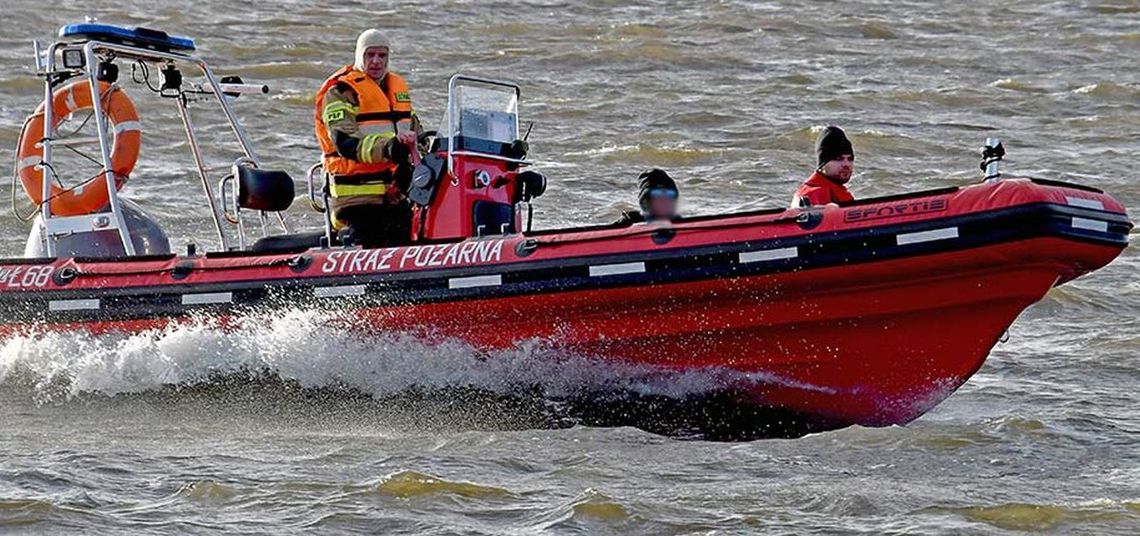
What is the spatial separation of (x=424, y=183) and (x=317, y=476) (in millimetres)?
1779

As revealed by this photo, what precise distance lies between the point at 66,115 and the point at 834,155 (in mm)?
3641

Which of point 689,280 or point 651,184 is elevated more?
point 651,184

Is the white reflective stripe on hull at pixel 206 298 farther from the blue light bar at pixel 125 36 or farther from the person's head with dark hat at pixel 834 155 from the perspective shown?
the person's head with dark hat at pixel 834 155

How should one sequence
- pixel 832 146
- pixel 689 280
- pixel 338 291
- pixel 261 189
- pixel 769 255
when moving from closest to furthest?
pixel 769 255
pixel 689 280
pixel 832 146
pixel 338 291
pixel 261 189

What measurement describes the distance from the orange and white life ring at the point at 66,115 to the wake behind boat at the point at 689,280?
0.46 metres

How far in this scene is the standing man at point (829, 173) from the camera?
24.6ft

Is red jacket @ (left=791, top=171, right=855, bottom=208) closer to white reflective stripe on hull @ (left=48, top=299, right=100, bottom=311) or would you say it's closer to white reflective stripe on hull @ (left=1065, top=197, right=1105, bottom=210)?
white reflective stripe on hull @ (left=1065, top=197, right=1105, bottom=210)

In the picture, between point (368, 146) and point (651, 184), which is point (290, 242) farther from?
point (651, 184)

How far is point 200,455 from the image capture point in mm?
7062

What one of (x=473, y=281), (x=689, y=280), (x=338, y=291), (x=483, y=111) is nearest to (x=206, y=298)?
(x=338, y=291)

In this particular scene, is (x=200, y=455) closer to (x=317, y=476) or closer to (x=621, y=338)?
(x=317, y=476)

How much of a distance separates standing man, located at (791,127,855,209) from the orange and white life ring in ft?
10.6

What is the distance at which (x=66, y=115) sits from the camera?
29.7ft

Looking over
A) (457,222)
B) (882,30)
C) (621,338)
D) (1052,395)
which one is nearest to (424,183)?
(457,222)
